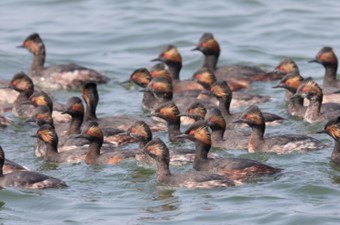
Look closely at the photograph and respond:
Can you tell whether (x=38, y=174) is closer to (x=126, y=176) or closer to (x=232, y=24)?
(x=126, y=176)

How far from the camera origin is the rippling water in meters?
17.2

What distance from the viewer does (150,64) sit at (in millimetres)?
30250

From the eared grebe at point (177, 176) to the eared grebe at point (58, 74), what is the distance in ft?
29.1

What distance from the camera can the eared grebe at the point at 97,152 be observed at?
65.8ft

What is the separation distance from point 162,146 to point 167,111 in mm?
3605

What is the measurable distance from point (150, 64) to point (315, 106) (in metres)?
8.10

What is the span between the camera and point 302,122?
76.4 feet

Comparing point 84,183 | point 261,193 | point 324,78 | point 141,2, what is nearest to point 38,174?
point 84,183

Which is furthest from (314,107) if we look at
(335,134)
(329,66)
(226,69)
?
(226,69)

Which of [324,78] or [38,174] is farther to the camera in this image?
[324,78]

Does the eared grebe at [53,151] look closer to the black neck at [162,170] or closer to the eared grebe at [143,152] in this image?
the eared grebe at [143,152]

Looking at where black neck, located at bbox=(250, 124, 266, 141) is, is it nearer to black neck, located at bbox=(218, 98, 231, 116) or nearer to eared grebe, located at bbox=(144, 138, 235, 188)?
black neck, located at bbox=(218, 98, 231, 116)

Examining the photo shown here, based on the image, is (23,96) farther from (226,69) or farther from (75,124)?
(226,69)

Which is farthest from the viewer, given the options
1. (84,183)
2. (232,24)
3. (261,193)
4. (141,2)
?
(141,2)
